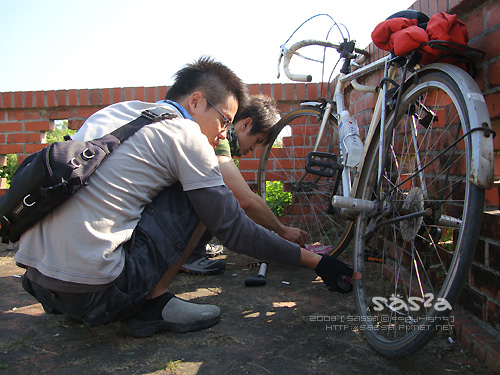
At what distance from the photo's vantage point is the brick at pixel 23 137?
157 inches

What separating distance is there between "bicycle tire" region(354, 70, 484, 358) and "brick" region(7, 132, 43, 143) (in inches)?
136

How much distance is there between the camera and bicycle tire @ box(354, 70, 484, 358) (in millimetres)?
1140

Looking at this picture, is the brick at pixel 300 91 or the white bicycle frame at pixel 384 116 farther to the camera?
the brick at pixel 300 91

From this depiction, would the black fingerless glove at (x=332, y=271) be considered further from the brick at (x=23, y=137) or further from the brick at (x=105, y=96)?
the brick at (x=23, y=137)

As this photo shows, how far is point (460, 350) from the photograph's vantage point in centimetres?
142

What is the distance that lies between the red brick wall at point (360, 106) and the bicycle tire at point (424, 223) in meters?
0.12

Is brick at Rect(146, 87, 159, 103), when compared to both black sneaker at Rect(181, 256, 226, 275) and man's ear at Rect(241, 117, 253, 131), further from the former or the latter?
black sneaker at Rect(181, 256, 226, 275)

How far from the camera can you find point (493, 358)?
1.26 metres

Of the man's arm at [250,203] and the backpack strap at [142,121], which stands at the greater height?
the backpack strap at [142,121]

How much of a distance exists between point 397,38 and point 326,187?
1639 millimetres

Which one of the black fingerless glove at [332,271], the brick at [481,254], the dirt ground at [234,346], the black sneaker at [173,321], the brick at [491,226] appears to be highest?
the brick at [491,226]

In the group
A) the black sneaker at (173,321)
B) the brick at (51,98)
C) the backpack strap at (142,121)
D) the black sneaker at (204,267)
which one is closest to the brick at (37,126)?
the brick at (51,98)

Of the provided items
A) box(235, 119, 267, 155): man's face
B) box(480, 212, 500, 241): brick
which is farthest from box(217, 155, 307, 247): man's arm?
box(480, 212, 500, 241): brick

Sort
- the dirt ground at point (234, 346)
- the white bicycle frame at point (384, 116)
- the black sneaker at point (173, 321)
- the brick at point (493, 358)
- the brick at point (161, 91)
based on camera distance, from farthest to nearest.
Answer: the brick at point (161, 91) → the black sneaker at point (173, 321) → the dirt ground at point (234, 346) → the brick at point (493, 358) → the white bicycle frame at point (384, 116)
